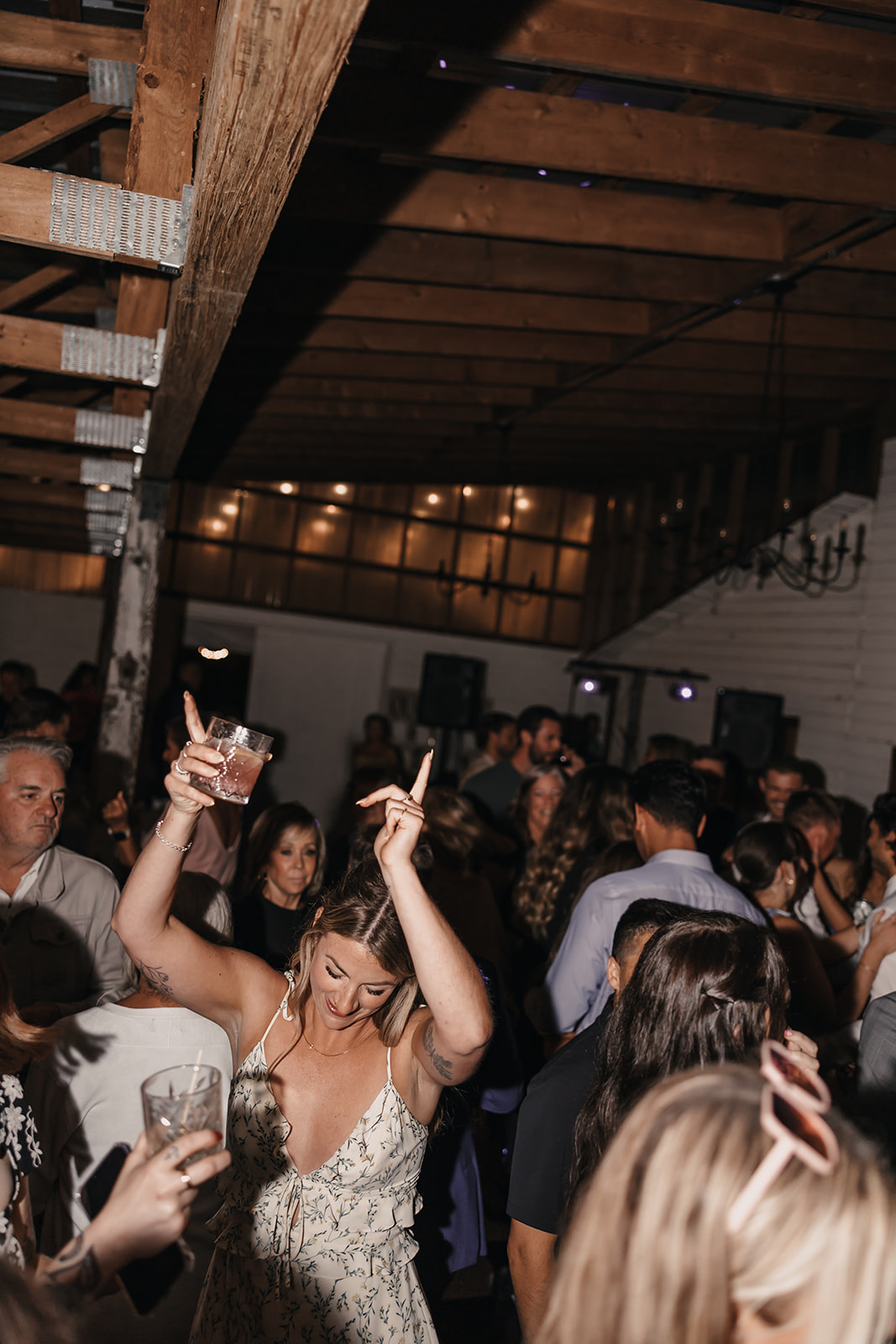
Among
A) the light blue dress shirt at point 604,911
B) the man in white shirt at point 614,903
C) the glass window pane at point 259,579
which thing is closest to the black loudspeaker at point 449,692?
the glass window pane at point 259,579

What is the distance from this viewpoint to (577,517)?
1249cm

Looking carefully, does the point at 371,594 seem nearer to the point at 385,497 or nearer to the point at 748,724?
the point at 385,497

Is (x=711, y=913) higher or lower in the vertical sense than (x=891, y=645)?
lower

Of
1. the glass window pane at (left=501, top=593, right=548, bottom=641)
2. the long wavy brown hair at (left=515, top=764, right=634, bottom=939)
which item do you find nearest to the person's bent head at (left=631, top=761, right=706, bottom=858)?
the long wavy brown hair at (left=515, top=764, right=634, bottom=939)

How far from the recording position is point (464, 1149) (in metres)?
2.17

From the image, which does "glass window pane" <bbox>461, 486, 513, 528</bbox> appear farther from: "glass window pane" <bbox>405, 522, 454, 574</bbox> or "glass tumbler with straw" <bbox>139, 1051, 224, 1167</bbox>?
"glass tumbler with straw" <bbox>139, 1051, 224, 1167</bbox>

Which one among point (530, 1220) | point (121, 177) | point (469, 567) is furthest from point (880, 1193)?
point (469, 567)

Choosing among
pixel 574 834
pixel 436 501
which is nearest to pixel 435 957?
pixel 574 834

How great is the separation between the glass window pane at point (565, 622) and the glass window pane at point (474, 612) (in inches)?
31.1

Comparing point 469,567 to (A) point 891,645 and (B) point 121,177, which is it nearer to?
(A) point 891,645

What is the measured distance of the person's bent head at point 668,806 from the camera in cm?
277

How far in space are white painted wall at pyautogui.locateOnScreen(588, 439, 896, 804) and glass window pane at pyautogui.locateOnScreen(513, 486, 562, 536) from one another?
8.75 ft

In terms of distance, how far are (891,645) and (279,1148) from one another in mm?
6904

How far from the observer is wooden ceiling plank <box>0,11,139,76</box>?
7.95 feet
